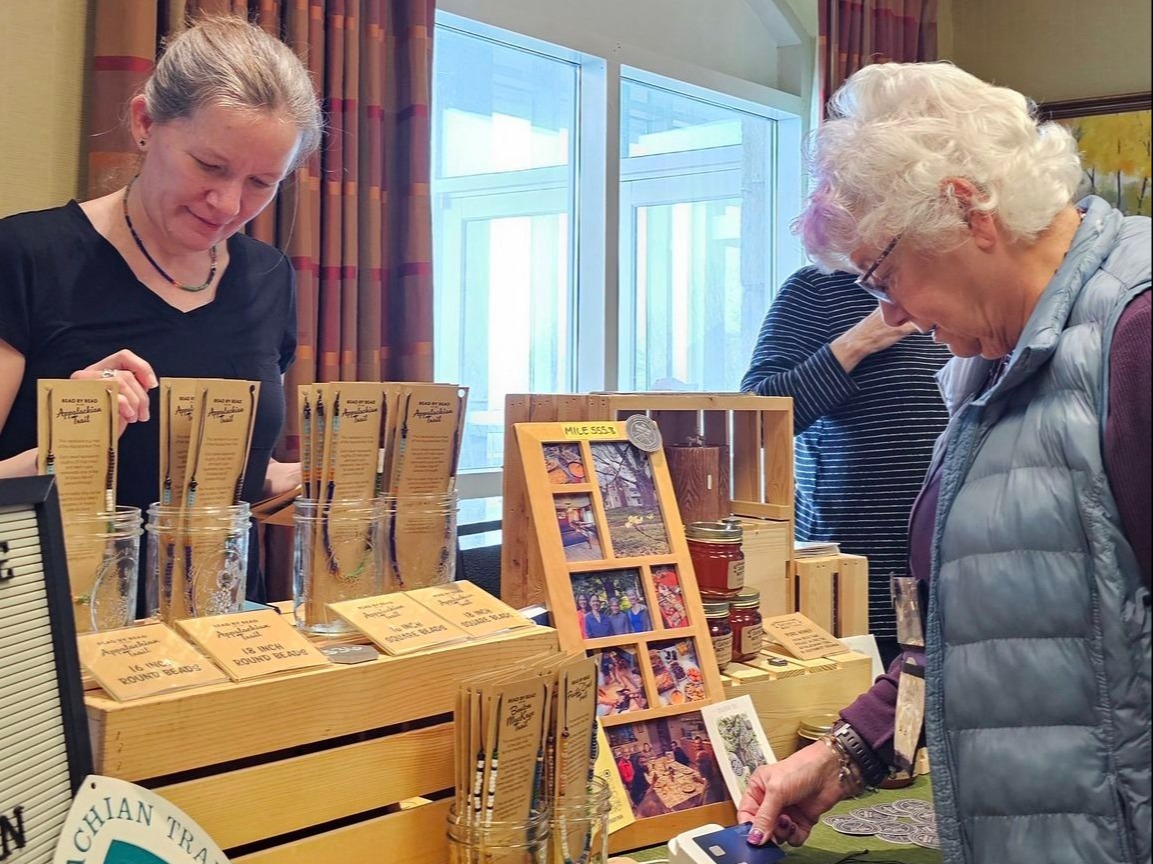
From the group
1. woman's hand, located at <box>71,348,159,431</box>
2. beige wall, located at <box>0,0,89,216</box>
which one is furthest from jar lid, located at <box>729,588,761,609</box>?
beige wall, located at <box>0,0,89,216</box>

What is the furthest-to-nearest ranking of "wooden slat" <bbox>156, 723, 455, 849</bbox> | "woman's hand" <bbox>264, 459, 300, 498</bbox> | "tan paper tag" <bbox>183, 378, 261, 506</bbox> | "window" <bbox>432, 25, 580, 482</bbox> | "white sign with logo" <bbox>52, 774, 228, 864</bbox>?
"window" <bbox>432, 25, 580, 482</bbox>
"woman's hand" <bbox>264, 459, 300, 498</bbox>
"tan paper tag" <bbox>183, 378, 261, 506</bbox>
"wooden slat" <bbox>156, 723, 455, 849</bbox>
"white sign with logo" <bbox>52, 774, 228, 864</bbox>

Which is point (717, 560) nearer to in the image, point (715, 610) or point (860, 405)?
point (715, 610)

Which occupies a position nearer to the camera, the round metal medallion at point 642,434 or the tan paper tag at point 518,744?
the tan paper tag at point 518,744

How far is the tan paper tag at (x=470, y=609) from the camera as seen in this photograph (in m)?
1.04

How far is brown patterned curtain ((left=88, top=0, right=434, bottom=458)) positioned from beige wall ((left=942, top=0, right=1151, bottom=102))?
9.03ft

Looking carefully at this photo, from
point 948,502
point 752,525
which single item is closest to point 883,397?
point 752,525

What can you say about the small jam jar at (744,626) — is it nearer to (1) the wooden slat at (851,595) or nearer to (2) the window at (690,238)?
(1) the wooden slat at (851,595)

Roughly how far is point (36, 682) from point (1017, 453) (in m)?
0.81

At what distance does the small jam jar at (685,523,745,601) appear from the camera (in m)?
1.45

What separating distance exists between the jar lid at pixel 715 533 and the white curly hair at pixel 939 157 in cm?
45

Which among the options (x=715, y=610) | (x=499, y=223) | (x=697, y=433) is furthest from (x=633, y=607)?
(x=499, y=223)

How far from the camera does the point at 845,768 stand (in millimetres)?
1331

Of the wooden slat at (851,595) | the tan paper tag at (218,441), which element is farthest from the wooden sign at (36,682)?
the wooden slat at (851,595)

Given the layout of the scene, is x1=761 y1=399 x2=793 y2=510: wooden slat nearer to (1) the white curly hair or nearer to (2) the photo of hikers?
(2) the photo of hikers
